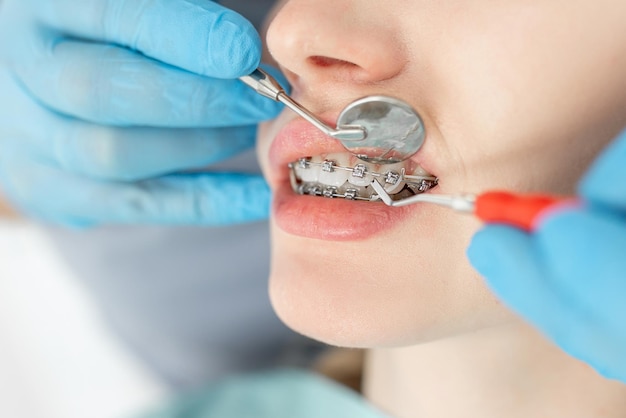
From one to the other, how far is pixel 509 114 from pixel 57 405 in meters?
1.90

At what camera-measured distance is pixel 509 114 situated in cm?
80

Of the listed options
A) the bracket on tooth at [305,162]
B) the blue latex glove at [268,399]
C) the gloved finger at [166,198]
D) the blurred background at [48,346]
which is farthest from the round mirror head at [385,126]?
the blurred background at [48,346]

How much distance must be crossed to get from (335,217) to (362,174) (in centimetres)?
7

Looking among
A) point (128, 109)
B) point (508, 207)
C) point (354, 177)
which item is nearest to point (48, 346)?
point (128, 109)

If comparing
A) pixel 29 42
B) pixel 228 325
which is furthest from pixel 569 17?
pixel 228 325

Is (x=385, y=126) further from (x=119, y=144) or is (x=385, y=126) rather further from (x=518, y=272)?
(x=119, y=144)

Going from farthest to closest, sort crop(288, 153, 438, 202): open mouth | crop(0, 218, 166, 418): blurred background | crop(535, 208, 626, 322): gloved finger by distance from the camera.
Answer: crop(0, 218, 166, 418): blurred background < crop(288, 153, 438, 202): open mouth < crop(535, 208, 626, 322): gloved finger

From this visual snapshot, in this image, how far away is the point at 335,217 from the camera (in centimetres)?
92

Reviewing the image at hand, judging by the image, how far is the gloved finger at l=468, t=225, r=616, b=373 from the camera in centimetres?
59

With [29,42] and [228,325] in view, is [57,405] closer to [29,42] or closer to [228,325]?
[228,325]

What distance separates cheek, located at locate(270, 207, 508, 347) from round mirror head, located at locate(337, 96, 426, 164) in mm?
91

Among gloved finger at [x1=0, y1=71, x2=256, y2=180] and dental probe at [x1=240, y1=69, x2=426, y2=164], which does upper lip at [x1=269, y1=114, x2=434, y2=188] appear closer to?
dental probe at [x1=240, y1=69, x2=426, y2=164]

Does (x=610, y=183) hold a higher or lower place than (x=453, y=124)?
higher

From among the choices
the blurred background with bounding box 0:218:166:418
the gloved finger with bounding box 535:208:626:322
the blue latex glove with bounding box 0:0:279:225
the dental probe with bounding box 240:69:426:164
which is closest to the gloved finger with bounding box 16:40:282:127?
the blue latex glove with bounding box 0:0:279:225
